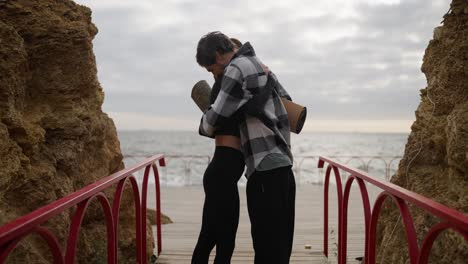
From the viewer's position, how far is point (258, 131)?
8.44 ft

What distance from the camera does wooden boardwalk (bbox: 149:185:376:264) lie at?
15.6 feet

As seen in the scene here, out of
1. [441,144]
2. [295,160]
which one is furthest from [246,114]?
[295,160]

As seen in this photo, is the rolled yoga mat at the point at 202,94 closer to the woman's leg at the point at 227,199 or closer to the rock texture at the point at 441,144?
the woman's leg at the point at 227,199

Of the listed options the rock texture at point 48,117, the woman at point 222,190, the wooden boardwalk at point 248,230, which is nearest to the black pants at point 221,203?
the woman at point 222,190

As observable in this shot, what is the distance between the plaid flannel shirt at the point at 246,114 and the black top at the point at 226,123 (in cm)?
3

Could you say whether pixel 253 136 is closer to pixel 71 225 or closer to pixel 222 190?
pixel 222 190

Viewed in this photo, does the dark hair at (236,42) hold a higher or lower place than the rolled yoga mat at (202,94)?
higher

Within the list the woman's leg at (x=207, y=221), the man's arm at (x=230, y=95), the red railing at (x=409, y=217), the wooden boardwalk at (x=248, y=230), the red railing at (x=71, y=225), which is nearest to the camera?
the red railing at (x=71, y=225)

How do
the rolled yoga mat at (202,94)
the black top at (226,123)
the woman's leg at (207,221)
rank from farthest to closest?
the rolled yoga mat at (202,94)
the woman's leg at (207,221)
the black top at (226,123)

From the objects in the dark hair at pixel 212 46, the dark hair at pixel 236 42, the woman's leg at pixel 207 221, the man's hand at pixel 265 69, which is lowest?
the woman's leg at pixel 207 221

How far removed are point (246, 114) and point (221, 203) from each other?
56 cm

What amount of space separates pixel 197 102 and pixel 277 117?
22.2 inches

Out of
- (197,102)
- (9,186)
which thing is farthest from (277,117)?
(9,186)

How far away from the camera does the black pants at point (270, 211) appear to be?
2582mm
